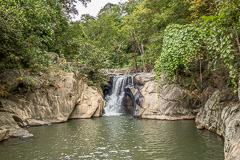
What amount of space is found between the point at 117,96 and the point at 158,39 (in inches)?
311

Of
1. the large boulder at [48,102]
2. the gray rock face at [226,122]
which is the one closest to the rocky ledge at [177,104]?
the gray rock face at [226,122]

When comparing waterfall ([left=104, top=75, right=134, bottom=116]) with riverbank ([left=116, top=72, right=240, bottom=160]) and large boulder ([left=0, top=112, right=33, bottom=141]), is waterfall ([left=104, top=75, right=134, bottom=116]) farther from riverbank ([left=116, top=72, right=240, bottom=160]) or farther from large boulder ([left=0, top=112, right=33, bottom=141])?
large boulder ([left=0, top=112, right=33, bottom=141])

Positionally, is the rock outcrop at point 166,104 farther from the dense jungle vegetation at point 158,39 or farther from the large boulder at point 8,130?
the large boulder at point 8,130

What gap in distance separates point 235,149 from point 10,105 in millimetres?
11775

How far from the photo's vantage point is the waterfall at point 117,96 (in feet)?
64.6

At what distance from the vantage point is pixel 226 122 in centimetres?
714

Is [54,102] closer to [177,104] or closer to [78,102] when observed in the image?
[78,102]

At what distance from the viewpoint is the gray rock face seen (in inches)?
197

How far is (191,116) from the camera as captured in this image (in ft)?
46.8

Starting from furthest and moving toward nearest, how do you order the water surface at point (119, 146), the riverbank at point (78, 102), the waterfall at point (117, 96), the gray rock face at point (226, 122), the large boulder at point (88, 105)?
the waterfall at point (117, 96) < the large boulder at point (88, 105) < the riverbank at point (78, 102) < the water surface at point (119, 146) < the gray rock face at point (226, 122)

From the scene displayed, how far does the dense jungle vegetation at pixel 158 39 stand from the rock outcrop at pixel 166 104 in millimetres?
975

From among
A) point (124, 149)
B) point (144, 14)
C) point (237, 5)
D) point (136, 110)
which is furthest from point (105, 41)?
point (237, 5)

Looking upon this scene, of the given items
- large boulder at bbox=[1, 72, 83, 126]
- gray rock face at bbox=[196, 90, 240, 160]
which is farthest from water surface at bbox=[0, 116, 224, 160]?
large boulder at bbox=[1, 72, 83, 126]

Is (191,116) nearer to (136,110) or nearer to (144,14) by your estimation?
(136,110)
